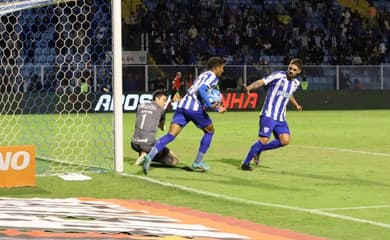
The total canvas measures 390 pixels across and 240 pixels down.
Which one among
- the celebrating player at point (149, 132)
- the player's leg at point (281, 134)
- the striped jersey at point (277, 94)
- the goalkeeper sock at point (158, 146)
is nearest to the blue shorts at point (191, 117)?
the goalkeeper sock at point (158, 146)

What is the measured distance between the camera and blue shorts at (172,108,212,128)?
14797 millimetres

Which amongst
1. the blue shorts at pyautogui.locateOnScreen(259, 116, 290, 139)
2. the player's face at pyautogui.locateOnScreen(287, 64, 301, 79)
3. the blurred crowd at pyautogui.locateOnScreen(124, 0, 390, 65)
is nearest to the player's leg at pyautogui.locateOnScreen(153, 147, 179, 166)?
the blue shorts at pyautogui.locateOnScreen(259, 116, 290, 139)

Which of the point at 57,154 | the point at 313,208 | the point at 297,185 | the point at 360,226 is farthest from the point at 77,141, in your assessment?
the point at 360,226

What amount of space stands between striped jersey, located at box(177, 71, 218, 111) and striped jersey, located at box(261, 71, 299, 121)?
1.06 metres

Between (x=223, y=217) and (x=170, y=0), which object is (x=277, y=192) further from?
(x=170, y=0)

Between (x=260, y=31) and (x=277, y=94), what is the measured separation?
29.0 metres

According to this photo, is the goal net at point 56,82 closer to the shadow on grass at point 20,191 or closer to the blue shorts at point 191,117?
the blue shorts at point 191,117

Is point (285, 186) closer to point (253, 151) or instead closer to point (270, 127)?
point (253, 151)

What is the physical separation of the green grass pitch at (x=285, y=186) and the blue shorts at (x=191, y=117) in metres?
0.78

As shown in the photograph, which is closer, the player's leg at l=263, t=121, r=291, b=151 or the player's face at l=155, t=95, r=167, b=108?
the player's leg at l=263, t=121, r=291, b=151

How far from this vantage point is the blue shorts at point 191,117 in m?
14.8

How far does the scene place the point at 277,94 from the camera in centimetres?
1542

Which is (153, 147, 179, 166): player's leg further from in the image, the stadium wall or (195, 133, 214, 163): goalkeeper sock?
the stadium wall

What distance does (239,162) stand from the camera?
16.6m
